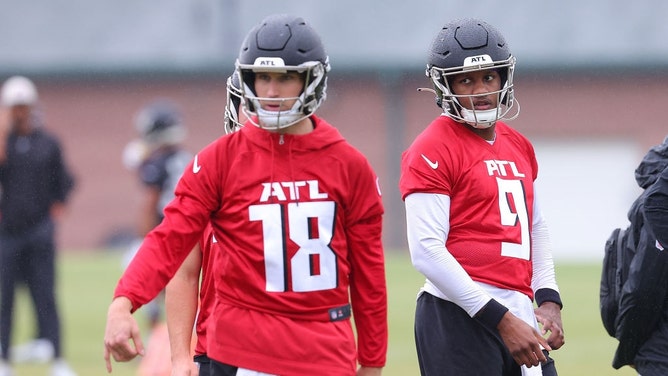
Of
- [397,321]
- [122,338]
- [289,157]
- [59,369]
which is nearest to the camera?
[122,338]

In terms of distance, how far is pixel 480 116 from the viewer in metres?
4.83

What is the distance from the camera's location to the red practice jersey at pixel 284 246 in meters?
4.39

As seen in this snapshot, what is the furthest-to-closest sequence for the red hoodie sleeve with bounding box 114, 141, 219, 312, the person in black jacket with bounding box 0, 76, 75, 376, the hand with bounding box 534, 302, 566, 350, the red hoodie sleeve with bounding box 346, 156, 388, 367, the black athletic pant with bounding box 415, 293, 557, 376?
the person in black jacket with bounding box 0, 76, 75, 376 < the hand with bounding box 534, 302, 566, 350 < the black athletic pant with bounding box 415, 293, 557, 376 < the red hoodie sleeve with bounding box 346, 156, 388, 367 < the red hoodie sleeve with bounding box 114, 141, 219, 312

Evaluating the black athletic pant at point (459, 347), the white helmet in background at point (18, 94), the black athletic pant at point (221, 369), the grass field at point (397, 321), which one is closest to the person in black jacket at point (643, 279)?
the black athletic pant at point (459, 347)

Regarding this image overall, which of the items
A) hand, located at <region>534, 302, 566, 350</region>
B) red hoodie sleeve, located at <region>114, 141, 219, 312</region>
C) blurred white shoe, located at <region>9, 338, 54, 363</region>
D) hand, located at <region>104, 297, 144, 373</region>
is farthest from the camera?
blurred white shoe, located at <region>9, 338, 54, 363</region>

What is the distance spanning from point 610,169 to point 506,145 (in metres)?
27.0

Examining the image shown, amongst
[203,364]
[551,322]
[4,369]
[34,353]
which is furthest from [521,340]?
[34,353]

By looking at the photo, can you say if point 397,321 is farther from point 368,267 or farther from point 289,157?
point 289,157

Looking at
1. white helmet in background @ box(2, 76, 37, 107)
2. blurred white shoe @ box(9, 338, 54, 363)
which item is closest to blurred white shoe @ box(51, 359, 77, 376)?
blurred white shoe @ box(9, 338, 54, 363)

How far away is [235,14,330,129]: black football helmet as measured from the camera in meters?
4.44

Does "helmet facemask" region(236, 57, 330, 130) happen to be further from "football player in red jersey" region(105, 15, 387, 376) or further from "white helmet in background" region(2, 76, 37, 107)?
"white helmet in background" region(2, 76, 37, 107)

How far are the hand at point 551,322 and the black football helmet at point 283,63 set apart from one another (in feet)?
4.20

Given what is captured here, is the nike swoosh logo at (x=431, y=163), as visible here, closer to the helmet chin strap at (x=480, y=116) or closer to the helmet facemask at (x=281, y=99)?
the helmet chin strap at (x=480, y=116)

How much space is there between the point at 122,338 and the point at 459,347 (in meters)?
1.39
